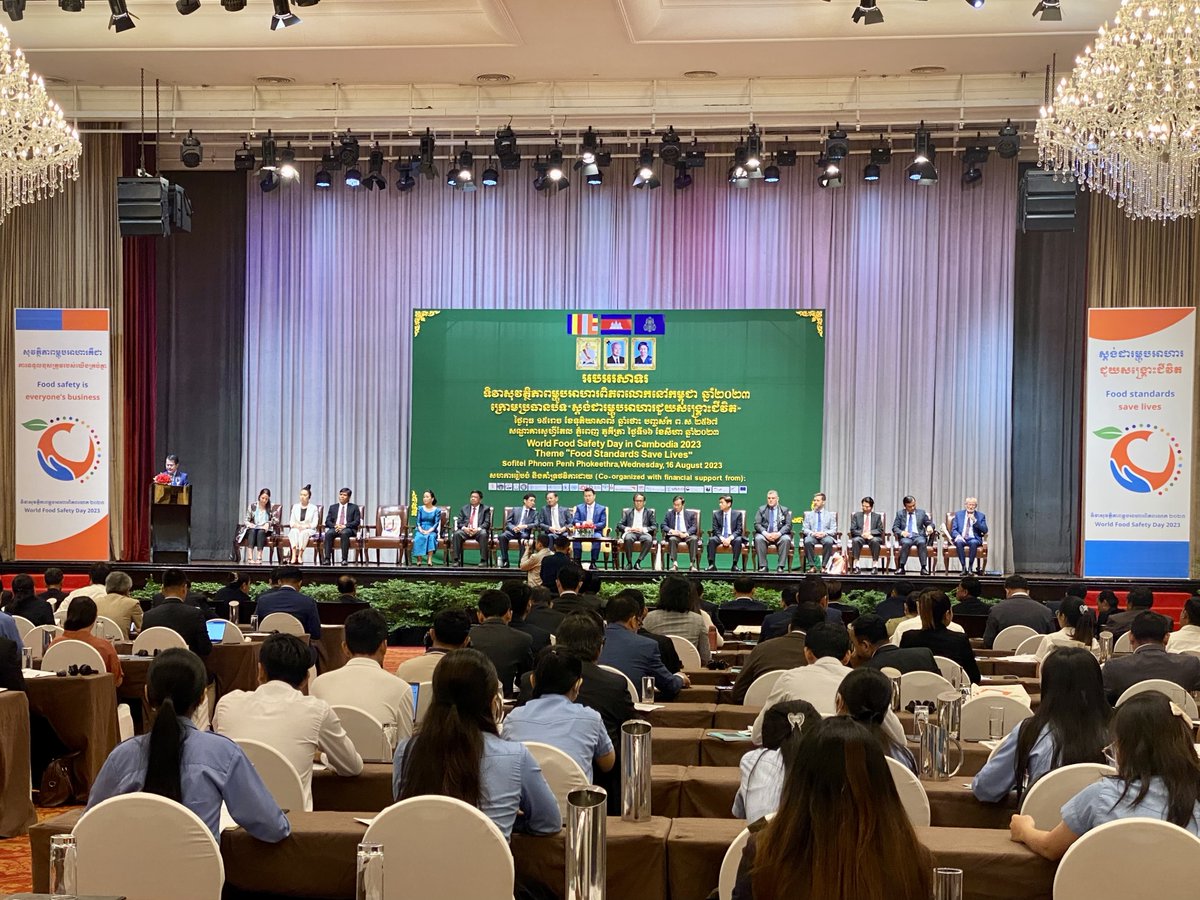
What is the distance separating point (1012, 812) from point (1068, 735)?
11.3 inches

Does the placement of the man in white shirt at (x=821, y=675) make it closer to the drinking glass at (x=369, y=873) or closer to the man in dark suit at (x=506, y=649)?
the man in dark suit at (x=506, y=649)

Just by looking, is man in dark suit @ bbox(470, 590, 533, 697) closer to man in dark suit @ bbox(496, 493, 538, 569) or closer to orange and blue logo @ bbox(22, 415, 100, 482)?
man in dark suit @ bbox(496, 493, 538, 569)

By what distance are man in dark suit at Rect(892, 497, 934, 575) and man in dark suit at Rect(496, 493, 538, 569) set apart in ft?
12.1

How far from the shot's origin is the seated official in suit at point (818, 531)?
1398 centimetres

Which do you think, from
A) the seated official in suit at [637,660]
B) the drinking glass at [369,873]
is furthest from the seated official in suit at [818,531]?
the drinking glass at [369,873]

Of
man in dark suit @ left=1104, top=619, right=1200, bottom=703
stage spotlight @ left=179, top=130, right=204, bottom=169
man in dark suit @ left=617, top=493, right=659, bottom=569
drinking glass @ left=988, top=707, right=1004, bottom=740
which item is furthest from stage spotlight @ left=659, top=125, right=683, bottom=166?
drinking glass @ left=988, top=707, right=1004, bottom=740

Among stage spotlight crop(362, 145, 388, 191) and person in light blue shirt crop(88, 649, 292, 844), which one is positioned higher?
stage spotlight crop(362, 145, 388, 191)

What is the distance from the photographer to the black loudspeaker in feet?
38.5

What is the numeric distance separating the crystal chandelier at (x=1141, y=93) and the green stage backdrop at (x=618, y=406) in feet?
21.8

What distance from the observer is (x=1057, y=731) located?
3.59 metres

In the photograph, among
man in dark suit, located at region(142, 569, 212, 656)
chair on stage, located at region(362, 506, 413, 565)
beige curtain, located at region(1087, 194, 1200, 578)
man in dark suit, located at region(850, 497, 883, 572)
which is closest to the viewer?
man in dark suit, located at region(142, 569, 212, 656)

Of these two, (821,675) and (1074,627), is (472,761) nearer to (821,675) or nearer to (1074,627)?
(821,675)

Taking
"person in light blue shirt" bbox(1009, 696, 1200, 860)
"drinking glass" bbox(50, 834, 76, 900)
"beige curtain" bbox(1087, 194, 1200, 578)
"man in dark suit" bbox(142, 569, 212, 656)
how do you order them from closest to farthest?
"drinking glass" bbox(50, 834, 76, 900), "person in light blue shirt" bbox(1009, 696, 1200, 860), "man in dark suit" bbox(142, 569, 212, 656), "beige curtain" bbox(1087, 194, 1200, 578)

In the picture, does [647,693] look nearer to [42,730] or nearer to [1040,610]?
[42,730]
